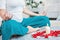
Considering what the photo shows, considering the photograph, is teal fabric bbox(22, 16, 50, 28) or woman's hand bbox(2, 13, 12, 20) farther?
teal fabric bbox(22, 16, 50, 28)

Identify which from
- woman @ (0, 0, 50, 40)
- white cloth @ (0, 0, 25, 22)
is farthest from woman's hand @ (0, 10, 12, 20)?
white cloth @ (0, 0, 25, 22)

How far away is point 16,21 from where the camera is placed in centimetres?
190

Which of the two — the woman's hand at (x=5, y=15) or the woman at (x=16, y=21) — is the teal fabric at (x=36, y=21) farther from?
the woman's hand at (x=5, y=15)

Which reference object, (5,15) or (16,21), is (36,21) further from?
(5,15)

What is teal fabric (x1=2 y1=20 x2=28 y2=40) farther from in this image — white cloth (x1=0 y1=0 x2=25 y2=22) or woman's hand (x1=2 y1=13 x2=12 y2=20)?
white cloth (x1=0 y1=0 x2=25 y2=22)

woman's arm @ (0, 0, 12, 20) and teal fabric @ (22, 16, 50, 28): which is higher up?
woman's arm @ (0, 0, 12, 20)

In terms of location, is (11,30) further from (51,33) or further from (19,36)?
(51,33)

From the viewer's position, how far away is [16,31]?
170 cm

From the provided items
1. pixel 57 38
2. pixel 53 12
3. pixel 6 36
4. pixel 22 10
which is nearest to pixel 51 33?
pixel 57 38

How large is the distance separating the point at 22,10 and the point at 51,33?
62 centimetres

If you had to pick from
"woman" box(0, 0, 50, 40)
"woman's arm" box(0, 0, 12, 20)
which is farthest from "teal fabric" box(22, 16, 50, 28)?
"woman's arm" box(0, 0, 12, 20)

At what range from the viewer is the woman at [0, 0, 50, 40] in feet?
5.60

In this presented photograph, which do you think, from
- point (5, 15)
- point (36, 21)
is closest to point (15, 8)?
point (36, 21)

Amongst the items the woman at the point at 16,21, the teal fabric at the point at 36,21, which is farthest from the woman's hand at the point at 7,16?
the teal fabric at the point at 36,21
